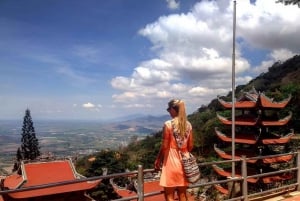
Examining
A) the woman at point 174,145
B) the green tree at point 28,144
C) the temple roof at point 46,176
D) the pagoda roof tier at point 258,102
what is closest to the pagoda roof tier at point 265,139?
the pagoda roof tier at point 258,102

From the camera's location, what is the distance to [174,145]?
4.63m

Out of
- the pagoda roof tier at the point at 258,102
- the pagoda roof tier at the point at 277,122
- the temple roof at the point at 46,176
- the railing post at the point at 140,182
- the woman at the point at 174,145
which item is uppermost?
the pagoda roof tier at the point at 258,102

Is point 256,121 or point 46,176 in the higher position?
point 256,121

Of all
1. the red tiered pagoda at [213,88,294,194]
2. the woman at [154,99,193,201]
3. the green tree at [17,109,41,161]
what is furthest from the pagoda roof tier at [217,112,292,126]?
the green tree at [17,109,41,161]

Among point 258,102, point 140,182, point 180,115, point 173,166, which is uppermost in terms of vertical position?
point 258,102

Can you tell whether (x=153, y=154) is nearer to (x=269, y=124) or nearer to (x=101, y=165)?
(x=101, y=165)

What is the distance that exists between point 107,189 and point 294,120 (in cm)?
1776

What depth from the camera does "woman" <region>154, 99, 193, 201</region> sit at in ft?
15.0

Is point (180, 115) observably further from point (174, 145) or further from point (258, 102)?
point (258, 102)

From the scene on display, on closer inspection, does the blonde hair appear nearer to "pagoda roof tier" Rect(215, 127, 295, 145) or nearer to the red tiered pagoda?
the red tiered pagoda

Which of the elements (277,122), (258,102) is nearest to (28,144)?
(258,102)

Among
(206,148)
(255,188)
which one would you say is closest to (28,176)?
(255,188)

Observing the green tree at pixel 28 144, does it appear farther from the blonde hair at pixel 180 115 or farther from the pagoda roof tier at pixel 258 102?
the blonde hair at pixel 180 115

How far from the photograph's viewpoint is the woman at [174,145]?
457 centimetres
